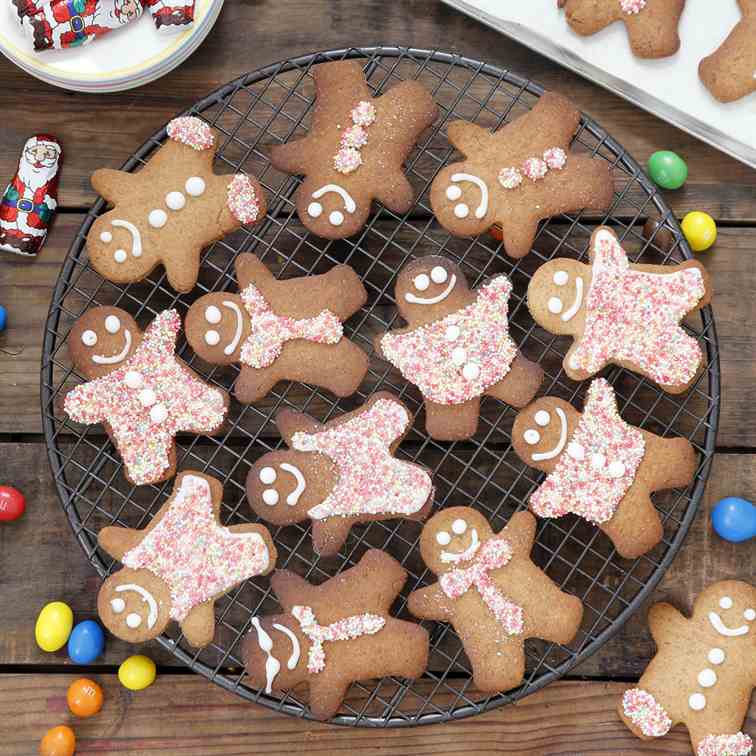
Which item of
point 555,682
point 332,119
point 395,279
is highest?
point 332,119

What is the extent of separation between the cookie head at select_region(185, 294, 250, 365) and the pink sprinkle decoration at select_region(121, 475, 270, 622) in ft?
0.79

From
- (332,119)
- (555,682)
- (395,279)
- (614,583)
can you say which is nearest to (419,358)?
(395,279)

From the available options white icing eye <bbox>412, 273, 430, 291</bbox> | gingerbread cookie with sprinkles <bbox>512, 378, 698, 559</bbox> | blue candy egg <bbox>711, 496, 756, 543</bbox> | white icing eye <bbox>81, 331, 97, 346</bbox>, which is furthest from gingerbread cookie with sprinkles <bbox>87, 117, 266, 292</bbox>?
blue candy egg <bbox>711, 496, 756, 543</bbox>

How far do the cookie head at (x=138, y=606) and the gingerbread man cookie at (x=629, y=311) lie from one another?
2.75 feet

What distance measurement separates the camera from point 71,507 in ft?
5.76

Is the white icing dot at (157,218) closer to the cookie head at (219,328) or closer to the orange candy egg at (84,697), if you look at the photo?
the cookie head at (219,328)

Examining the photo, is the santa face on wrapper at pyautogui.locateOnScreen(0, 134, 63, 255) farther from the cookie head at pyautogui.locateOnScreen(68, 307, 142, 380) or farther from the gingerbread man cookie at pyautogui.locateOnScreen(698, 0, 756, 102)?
the gingerbread man cookie at pyautogui.locateOnScreen(698, 0, 756, 102)

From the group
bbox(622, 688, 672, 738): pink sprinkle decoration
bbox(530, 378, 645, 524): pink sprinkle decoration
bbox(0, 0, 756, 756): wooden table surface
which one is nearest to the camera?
bbox(530, 378, 645, 524): pink sprinkle decoration

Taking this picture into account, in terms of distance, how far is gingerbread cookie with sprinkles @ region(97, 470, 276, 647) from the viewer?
1706 mm

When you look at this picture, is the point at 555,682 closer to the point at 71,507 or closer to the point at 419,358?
the point at 419,358

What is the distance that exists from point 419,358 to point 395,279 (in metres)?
0.23

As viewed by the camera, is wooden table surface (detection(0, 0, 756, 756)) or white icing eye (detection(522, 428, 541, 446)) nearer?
white icing eye (detection(522, 428, 541, 446))

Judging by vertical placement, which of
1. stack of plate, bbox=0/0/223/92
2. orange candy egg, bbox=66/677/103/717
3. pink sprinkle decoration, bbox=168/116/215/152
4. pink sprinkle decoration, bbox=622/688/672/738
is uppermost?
stack of plate, bbox=0/0/223/92

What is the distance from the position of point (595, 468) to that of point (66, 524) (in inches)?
41.2
